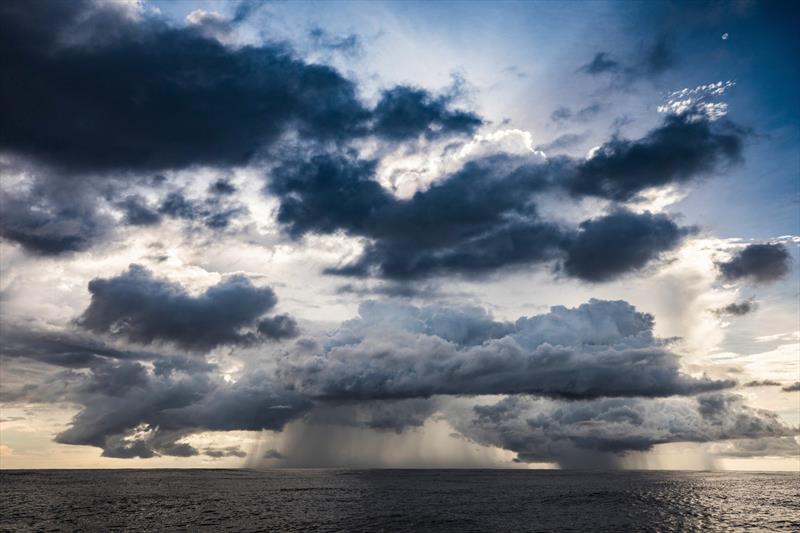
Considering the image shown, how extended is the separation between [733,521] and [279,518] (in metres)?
98.5

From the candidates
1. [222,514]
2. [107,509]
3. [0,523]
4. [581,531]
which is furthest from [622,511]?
[0,523]

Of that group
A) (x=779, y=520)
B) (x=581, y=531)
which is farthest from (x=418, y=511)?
(x=779, y=520)

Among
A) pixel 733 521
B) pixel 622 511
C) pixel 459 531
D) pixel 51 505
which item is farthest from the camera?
pixel 51 505

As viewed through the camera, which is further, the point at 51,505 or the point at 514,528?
the point at 51,505

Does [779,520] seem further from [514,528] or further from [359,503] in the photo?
[359,503]

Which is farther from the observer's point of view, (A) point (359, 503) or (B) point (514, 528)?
(A) point (359, 503)

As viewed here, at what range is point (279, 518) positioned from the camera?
394 feet

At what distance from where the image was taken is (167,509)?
141 meters

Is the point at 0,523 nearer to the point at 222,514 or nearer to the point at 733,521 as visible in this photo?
the point at 222,514

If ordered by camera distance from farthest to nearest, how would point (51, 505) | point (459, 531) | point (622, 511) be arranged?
point (51, 505) < point (622, 511) < point (459, 531)

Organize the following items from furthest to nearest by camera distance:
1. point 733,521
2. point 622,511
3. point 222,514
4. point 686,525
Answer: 1. point 622,511
2. point 222,514
3. point 733,521
4. point 686,525

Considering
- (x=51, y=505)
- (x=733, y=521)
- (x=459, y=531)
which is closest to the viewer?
(x=459, y=531)

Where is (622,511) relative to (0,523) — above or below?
below

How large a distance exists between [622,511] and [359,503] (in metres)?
72.6
